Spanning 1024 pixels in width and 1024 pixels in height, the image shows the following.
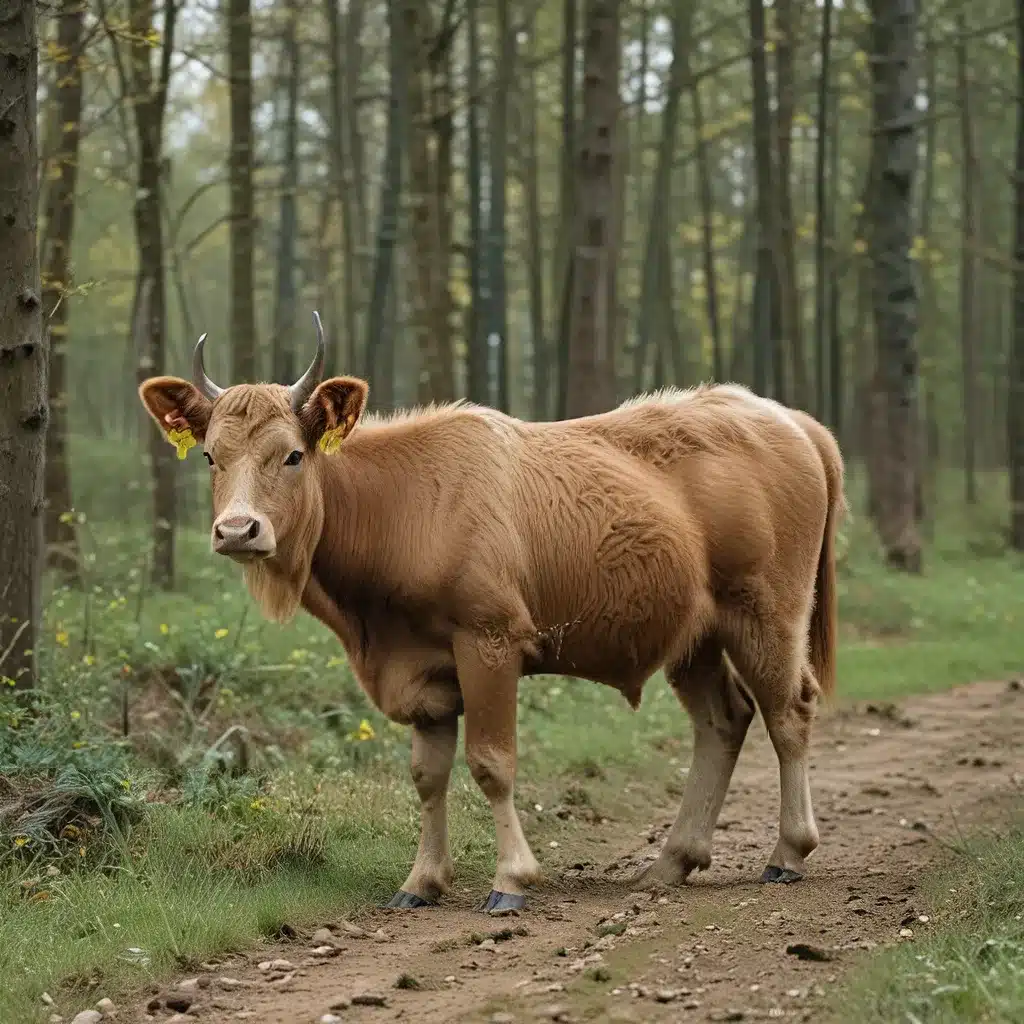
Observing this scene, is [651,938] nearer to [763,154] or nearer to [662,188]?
[763,154]

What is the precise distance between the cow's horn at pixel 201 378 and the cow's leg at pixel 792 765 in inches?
128

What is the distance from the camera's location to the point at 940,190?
45531 millimetres

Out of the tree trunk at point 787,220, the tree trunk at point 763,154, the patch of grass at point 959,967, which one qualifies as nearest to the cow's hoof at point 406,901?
the patch of grass at point 959,967

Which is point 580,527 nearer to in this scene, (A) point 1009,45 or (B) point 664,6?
(B) point 664,6

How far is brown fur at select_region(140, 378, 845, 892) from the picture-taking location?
6.80m

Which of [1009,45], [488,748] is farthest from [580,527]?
[1009,45]

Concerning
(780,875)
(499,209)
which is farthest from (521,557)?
(499,209)

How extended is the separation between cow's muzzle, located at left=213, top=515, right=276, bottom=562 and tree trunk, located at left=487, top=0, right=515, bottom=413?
1583cm

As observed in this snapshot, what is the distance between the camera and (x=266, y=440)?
6578 millimetres

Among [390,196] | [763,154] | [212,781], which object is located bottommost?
[212,781]

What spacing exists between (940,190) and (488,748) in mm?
42525

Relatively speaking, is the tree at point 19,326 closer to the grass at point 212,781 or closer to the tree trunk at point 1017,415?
the grass at point 212,781

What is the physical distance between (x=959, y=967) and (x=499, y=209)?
67.4ft

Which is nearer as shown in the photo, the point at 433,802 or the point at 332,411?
the point at 332,411
